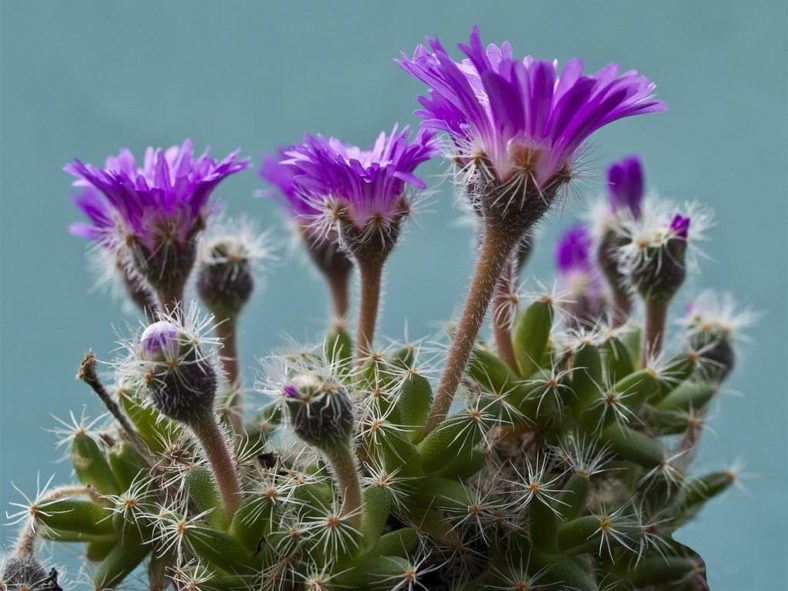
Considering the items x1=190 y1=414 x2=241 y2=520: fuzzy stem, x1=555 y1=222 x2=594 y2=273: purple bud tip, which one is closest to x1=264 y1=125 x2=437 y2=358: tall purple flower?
x1=190 y1=414 x2=241 y2=520: fuzzy stem

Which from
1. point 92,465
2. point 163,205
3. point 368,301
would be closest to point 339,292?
point 368,301

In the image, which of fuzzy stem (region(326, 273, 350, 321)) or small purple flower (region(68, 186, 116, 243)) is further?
fuzzy stem (region(326, 273, 350, 321))

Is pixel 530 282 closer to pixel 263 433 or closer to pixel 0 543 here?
pixel 263 433

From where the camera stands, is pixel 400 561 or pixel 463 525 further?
pixel 463 525

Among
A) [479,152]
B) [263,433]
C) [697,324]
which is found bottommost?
[263,433]

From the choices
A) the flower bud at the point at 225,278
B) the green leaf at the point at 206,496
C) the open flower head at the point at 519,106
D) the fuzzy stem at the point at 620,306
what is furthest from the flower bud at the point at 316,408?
the fuzzy stem at the point at 620,306

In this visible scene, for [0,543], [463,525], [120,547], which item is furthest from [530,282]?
[0,543]

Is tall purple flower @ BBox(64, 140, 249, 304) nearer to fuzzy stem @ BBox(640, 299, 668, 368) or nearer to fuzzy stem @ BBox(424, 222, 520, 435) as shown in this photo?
fuzzy stem @ BBox(424, 222, 520, 435)
